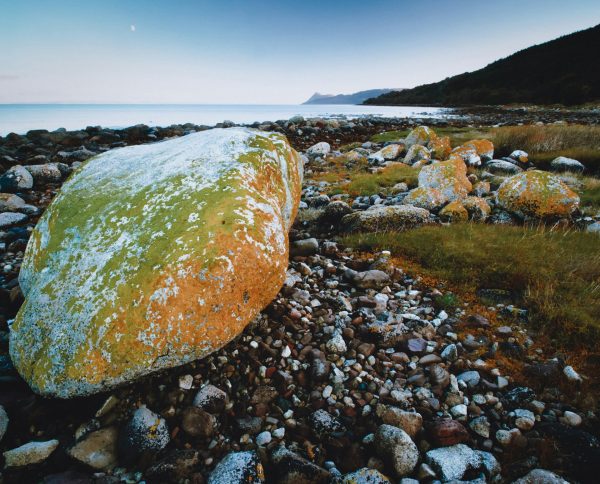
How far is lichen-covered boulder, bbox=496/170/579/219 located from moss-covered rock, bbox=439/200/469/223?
3.74 ft

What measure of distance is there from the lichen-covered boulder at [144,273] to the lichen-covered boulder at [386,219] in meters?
3.29

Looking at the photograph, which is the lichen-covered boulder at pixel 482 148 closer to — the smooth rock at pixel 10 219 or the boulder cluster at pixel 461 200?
the boulder cluster at pixel 461 200

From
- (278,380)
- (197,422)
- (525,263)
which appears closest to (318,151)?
(525,263)

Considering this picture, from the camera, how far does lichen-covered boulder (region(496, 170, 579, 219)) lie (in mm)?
7309

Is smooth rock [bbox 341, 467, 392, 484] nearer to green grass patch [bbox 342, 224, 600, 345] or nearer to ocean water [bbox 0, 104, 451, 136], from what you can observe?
green grass patch [bbox 342, 224, 600, 345]

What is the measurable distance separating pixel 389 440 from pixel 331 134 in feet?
90.6

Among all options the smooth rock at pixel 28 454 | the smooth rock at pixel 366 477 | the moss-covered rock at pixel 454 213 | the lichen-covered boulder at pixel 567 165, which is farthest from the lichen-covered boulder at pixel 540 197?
the smooth rock at pixel 28 454

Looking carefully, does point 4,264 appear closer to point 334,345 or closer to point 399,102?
point 334,345

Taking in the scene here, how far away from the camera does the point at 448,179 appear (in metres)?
8.92

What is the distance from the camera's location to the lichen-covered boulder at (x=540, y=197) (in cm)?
731

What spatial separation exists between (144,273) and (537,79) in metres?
122

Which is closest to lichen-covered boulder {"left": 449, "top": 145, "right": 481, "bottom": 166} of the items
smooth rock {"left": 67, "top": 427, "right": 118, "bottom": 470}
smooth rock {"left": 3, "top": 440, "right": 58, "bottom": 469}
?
smooth rock {"left": 67, "top": 427, "right": 118, "bottom": 470}

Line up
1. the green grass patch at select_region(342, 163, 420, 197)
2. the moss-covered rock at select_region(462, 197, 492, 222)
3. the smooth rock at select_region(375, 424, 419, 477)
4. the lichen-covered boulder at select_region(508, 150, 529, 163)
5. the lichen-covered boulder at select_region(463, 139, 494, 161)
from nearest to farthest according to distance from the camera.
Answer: the smooth rock at select_region(375, 424, 419, 477)
the moss-covered rock at select_region(462, 197, 492, 222)
the green grass patch at select_region(342, 163, 420, 197)
the lichen-covered boulder at select_region(508, 150, 529, 163)
the lichen-covered boulder at select_region(463, 139, 494, 161)

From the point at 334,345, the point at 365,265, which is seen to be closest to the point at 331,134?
the point at 365,265
